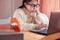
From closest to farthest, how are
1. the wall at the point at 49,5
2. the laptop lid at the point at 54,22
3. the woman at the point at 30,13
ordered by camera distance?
1. the laptop lid at the point at 54,22
2. the woman at the point at 30,13
3. the wall at the point at 49,5

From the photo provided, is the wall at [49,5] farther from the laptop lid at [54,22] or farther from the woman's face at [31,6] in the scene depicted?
the laptop lid at [54,22]

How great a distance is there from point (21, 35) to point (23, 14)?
1.63m

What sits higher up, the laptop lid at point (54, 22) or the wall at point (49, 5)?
the wall at point (49, 5)

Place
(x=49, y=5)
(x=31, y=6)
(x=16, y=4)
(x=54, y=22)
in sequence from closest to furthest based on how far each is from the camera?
(x=54, y=22) → (x=31, y=6) → (x=49, y=5) → (x=16, y=4)

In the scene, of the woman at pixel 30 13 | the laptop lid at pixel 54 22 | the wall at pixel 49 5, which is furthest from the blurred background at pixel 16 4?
the laptop lid at pixel 54 22

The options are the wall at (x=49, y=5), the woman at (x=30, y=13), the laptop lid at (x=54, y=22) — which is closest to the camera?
the laptop lid at (x=54, y=22)

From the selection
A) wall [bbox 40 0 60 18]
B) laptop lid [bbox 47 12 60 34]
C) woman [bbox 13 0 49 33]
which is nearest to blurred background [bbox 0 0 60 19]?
wall [bbox 40 0 60 18]

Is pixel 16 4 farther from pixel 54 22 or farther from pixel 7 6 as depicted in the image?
pixel 54 22

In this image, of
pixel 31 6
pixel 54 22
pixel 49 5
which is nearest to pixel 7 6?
pixel 49 5

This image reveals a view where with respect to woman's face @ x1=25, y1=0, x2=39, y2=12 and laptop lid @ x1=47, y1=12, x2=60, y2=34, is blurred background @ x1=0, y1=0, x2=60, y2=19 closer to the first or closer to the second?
woman's face @ x1=25, y1=0, x2=39, y2=12

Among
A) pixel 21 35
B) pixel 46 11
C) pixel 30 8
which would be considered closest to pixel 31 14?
pixel 30 8

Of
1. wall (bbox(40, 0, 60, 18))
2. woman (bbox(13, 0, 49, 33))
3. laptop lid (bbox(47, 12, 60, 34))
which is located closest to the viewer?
laptop lid (bbox(47, 12, 60, 34))

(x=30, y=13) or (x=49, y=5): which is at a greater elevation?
(x=49, y=5)

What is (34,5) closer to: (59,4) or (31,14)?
(31,14)
